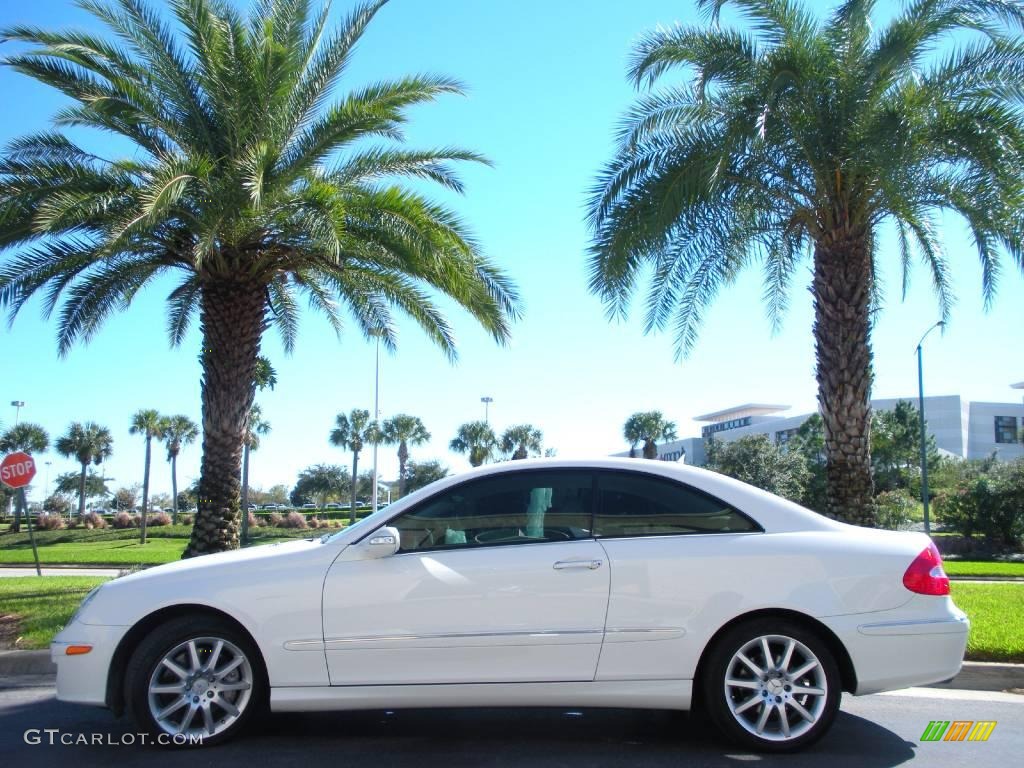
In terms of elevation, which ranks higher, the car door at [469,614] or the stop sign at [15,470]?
the stop sign at [15,470]

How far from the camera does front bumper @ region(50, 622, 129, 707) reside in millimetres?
4648

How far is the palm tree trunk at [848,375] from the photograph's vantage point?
1101 centimetres

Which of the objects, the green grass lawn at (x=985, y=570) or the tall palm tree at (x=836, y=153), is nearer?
the tall palm tree at (x=836, y=153)

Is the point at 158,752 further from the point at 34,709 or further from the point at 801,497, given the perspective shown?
the point at 801,497

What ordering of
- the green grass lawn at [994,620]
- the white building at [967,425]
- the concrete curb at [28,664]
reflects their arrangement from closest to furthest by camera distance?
the green grass lawn at [994,620], the concrete curb at [28,664], the white building at [967,425]

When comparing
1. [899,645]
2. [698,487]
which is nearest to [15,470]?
[698,487]

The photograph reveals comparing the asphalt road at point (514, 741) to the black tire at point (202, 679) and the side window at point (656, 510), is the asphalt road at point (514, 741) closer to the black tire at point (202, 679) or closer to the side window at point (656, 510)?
the black tire at point (202, 679)

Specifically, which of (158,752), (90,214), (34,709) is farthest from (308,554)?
(90,214)

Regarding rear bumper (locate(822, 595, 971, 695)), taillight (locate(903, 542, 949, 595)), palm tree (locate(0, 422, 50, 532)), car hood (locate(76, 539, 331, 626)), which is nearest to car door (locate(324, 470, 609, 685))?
car hood (locate(76, 539, 331, 626))

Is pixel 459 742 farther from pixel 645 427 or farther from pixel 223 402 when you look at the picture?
pixel 645 427

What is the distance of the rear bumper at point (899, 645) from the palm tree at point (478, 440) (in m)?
54.9

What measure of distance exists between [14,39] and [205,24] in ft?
7.66

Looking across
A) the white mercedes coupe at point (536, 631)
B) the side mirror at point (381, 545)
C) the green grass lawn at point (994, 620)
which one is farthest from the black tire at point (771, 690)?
the green grass lawn at point (994, 620)

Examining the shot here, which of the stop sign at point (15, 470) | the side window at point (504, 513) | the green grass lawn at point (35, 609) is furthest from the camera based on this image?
the stop sign at point (15, 470)
